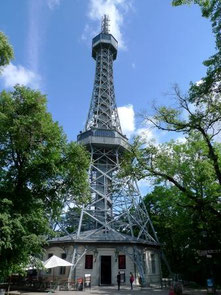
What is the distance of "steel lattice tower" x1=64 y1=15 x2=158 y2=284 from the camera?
91.0ft

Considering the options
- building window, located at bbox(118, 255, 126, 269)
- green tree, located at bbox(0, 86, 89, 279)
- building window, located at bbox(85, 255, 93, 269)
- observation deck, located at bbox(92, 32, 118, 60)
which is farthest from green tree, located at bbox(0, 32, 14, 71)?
observation deck, located at bbox(92, 32, 118, 60)

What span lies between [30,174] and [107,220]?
19.4 m

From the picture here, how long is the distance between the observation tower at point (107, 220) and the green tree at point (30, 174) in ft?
13.4

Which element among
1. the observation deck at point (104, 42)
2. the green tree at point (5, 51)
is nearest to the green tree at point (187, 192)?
the green tree at point (5, 51)

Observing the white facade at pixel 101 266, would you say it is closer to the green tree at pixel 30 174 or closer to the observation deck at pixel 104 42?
the green tree at pixel 30 174

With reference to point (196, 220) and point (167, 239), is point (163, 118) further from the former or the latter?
point (167, 239)

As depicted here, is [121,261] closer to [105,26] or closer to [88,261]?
[88,261]

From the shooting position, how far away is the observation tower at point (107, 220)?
81.6 feet

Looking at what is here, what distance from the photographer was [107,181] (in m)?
35.5

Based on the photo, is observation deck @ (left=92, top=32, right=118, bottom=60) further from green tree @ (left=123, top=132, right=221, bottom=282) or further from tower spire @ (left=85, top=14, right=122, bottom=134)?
green tree @ (left=123, top=132, right=221, bottom=282)

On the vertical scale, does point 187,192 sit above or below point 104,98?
below

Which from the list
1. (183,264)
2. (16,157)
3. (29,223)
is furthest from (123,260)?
(16,157)

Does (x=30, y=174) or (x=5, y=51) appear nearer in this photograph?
(x=5, y=51)

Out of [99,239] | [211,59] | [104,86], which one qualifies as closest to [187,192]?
[211,59]
